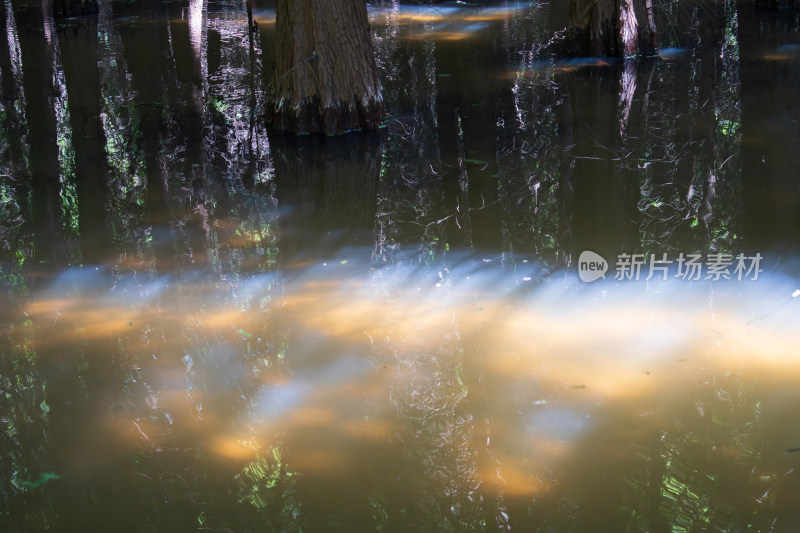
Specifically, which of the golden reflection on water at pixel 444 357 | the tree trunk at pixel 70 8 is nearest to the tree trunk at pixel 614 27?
the golden reflection on water at pixel 444 357

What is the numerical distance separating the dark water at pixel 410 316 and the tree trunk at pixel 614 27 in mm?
1577

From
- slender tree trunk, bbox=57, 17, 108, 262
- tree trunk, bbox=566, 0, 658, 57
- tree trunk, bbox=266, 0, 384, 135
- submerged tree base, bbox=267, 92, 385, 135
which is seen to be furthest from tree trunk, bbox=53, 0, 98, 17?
tree trunk, bbox=566, 0, 658, 57

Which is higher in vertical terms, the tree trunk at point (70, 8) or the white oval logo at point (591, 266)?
the tree trunk at point (70, 8)

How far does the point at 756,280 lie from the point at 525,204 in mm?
1828

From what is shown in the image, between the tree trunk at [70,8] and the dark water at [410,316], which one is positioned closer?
the dark water at [410,316]

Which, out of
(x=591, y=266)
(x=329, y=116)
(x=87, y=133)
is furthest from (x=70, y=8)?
(x=591, y=266)

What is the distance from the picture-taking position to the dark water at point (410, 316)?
3154 mm

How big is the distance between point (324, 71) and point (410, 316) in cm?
395

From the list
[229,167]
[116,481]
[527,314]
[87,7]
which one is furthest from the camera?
[87,7]

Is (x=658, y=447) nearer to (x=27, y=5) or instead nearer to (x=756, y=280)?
(x=756, y=280)

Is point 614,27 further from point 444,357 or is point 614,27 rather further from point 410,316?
point 444,357

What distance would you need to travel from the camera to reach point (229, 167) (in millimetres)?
7047

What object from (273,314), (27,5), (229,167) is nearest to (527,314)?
(273,314)

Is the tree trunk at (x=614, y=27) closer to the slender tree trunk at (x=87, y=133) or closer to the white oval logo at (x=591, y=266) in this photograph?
the white oval logo at (x=591, y=266)
